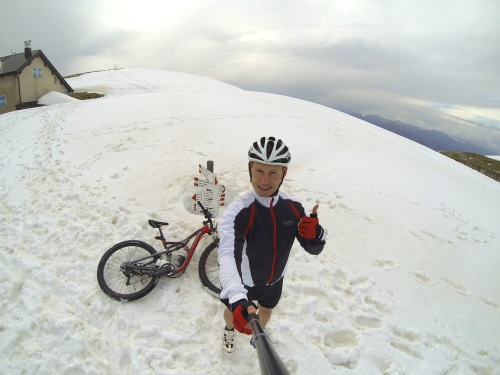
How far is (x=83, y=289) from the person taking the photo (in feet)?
16.1

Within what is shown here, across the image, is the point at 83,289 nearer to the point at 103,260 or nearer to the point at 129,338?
the point at 103,260

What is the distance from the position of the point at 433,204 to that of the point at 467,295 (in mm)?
4177

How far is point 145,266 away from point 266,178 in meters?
3.05

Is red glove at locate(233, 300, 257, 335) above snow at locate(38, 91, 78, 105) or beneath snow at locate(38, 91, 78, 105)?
beneath

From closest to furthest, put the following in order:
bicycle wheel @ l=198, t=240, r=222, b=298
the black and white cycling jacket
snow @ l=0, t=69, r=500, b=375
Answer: the black and white cycling jacket, snow @ l=0, t=69, r=500, b=375, bicycle wheel @ l=198, t=240, r=222, b=298

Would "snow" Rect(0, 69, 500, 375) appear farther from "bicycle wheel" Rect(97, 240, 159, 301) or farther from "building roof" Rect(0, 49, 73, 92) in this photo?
"building roof" Rect(0, 49, 73, 92)

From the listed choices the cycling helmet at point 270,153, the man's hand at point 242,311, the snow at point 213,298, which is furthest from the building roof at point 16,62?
the man's hand at point 242,311

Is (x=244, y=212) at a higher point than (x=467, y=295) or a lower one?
higher

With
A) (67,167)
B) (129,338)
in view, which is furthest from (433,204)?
(67,167)

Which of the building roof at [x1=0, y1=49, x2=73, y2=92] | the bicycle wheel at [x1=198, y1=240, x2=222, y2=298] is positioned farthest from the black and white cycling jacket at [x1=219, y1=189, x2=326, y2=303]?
the building roof at [x1=0, y1=49, x2=73, y2=92]

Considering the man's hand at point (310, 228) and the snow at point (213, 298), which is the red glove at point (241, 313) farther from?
the snow at point (213, 298)

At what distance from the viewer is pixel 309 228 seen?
3156mm

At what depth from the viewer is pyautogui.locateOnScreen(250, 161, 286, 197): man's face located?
3062mm

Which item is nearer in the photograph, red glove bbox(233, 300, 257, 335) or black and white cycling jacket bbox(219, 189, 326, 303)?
red glove bbox(233, 300, 257, 335)
